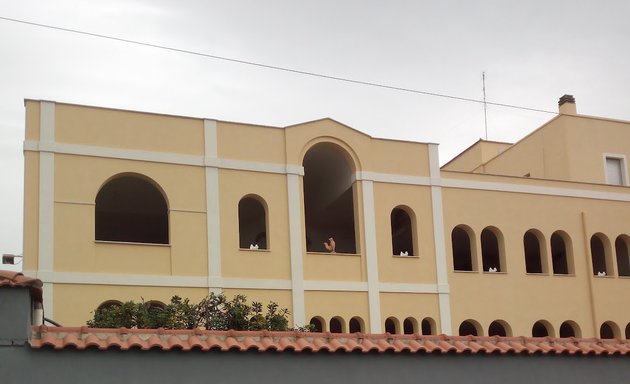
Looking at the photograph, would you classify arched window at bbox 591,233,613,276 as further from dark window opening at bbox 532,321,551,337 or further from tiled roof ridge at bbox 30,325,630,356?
tiled roof ridge at bbox 30,325,630,356

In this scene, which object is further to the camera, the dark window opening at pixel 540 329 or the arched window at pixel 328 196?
the dark window opening at pixel 540 329

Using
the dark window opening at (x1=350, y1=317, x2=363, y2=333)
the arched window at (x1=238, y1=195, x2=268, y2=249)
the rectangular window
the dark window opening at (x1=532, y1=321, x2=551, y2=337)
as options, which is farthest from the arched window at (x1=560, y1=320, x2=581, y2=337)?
the arched window at (x1=238, y1=195, x2=268, y2=249)

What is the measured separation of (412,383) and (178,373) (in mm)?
3116

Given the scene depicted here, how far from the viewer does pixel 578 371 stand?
43.8 ft

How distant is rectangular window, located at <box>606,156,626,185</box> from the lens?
3622 centimetres

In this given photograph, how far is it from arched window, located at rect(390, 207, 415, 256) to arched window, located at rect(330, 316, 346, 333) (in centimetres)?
499

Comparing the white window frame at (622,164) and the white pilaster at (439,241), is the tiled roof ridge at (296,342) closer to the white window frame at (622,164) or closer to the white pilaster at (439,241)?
the white pilaster at (439,241)

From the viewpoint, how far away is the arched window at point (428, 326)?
2916cm

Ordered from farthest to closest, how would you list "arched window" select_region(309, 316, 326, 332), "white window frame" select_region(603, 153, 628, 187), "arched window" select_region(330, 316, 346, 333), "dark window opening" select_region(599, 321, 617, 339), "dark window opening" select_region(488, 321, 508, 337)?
1. "white window frame" select_region(603, 153, 628, 187)
2. "dark window opening" select_region(599, 321, 617, 339)
3. "dark window opening" select_region(488, 321, 508, 337)
4. "arched window" select_region(330, 316, 346, 333)
5. "arched window" select_region(309, 316, 326, 332)

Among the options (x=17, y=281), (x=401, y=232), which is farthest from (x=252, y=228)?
(x=17, y=281)

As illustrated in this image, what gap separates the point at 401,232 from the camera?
34250mm

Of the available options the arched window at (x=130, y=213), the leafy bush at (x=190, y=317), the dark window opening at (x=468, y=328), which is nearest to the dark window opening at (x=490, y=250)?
the dark window opening at (x=468, y=328)

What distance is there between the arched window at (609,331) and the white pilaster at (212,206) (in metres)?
13.9

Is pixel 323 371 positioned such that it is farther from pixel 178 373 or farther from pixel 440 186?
pixel 440 186
